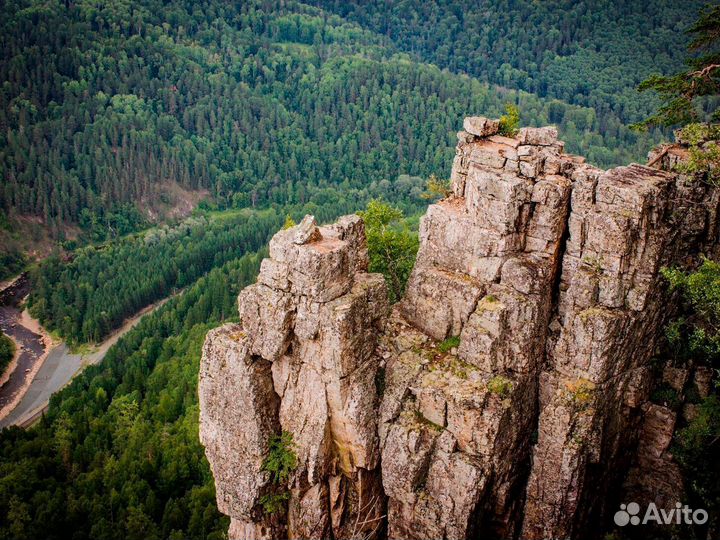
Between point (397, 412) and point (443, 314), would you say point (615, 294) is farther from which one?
point (397, 412)

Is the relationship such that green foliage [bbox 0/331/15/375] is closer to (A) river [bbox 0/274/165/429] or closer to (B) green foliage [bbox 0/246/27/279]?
(A) river [bbox 0/274/165/429]

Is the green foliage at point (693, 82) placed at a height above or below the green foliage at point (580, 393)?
above

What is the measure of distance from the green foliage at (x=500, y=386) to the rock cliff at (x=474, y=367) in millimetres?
119

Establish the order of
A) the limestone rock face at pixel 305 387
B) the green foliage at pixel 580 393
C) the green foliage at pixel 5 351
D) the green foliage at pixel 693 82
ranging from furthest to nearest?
the green foliage at pixel 5 351 < the green foliage at pixel 693 82 < the limestone rock face at pixel 305 387 < the green foliage at pixel 580 393

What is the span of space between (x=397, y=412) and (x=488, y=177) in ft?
59.0

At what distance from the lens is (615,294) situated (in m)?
45.8

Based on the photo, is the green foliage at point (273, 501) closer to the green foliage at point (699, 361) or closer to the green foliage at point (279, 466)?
the green foliage at point (279, 466)

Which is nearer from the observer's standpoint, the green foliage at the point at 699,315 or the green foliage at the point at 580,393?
the green foliage at the point at 699,315

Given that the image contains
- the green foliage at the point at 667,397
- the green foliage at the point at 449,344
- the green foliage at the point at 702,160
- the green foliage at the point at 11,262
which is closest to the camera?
the green foliage at the point at 702,160

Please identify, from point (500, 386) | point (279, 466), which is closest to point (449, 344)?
point (500, 386)

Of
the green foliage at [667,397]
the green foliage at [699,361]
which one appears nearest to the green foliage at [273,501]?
the green foliage at [667,397]

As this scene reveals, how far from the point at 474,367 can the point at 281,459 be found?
51.0ft

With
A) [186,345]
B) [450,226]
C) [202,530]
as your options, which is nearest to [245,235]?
[186,345]

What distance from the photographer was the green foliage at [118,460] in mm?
71812
